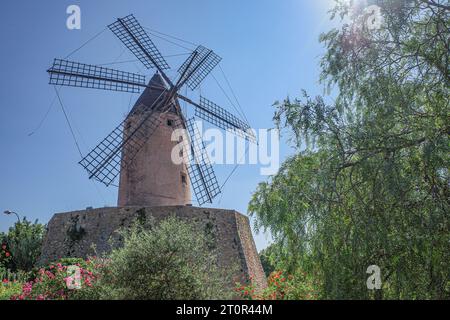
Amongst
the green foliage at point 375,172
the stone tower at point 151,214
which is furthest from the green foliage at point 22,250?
the green foliage at point 375,172

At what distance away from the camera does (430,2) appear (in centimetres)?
621

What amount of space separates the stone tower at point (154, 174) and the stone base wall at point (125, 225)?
0.96 m

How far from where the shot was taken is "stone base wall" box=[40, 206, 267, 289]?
1127 centimetres

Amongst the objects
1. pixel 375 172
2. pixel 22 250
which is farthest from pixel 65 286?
pixel 22 250

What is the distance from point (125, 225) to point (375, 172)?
26.4 ft

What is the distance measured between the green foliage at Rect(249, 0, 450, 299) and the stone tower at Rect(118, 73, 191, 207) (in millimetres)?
6827

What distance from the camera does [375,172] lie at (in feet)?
18.4

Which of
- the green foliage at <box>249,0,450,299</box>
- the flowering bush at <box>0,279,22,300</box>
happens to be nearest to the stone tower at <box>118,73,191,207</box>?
the flowering bush at <box>0,279,22,300</box>

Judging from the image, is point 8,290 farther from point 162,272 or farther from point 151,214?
point 162,272

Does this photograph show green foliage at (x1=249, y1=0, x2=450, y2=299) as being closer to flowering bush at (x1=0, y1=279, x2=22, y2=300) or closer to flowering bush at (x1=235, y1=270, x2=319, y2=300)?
flowering bush at (x1=235, y1=270, x2=319, y2=300)

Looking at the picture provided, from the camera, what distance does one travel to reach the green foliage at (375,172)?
17.4 ft
